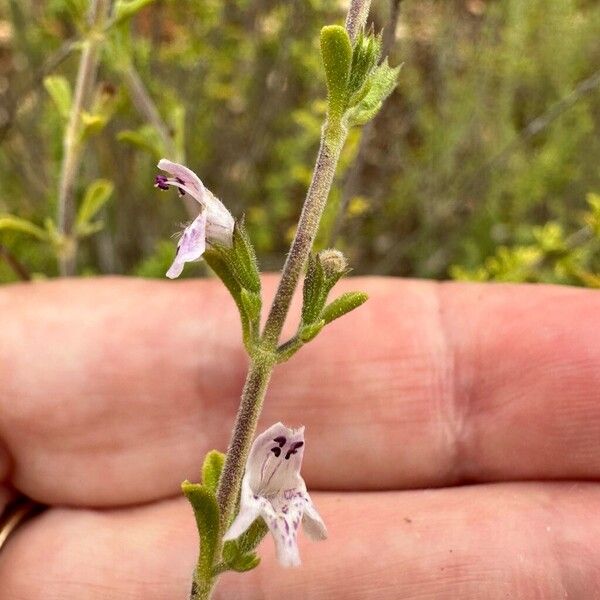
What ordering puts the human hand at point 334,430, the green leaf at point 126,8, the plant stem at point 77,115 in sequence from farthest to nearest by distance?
the human hand at point 334,430 → the plant stem at point 77,115 → the green leaf at point 126,8

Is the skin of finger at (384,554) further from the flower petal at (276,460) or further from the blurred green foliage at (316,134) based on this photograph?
the blurred green foliage at (316,134)

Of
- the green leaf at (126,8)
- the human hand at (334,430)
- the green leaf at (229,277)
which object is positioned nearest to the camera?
the green leaf at (229,277)

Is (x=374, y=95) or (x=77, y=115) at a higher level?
(x=374, y=95)

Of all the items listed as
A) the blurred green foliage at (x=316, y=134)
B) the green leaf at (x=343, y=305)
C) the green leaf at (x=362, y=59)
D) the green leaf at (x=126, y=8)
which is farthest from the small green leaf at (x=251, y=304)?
the blurred green foliage at (x=316, y=134)

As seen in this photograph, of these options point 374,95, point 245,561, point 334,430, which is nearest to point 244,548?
point 245,561

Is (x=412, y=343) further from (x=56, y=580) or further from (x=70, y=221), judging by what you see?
(x=56, y=580)

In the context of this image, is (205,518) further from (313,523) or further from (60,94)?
(60,94)

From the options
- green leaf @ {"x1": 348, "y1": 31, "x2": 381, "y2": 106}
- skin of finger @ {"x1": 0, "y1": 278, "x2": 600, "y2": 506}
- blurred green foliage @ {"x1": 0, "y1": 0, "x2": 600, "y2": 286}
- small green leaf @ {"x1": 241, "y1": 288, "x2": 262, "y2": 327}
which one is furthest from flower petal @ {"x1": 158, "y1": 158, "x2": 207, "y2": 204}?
blurred green foliage @ {"x1": 0, "y1": 0, "x2": 600, "y2": 286}
